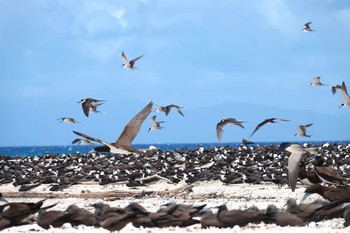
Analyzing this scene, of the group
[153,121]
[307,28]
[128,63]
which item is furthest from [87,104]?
[307,28]

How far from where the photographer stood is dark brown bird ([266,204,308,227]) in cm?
960

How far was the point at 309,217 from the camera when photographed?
32.8ft

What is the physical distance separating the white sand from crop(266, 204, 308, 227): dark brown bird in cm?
10

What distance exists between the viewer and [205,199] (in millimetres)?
15586

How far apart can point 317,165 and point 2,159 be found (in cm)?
2933

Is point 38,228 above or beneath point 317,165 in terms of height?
beneath

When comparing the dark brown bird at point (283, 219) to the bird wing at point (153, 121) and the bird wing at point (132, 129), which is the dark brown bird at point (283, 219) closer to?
the bird wing at point (132, 129)

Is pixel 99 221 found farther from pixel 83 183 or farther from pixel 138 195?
pixel 83 183

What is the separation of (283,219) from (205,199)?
604cm

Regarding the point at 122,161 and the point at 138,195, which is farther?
the point at 122,161

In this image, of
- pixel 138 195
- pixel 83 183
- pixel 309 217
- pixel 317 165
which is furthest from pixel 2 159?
pixel 309 217

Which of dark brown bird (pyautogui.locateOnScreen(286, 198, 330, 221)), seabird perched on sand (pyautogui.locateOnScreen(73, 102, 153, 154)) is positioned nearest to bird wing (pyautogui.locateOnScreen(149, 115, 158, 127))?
seabird perched on sand (pyautogui.locateOnScreen(73, 102, 153, 154))

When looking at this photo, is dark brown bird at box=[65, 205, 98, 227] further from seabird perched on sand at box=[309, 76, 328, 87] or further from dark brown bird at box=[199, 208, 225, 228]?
seabird perched on sand at box=[309, 76, 328, 87]

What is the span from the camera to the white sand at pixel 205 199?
9.63 m
